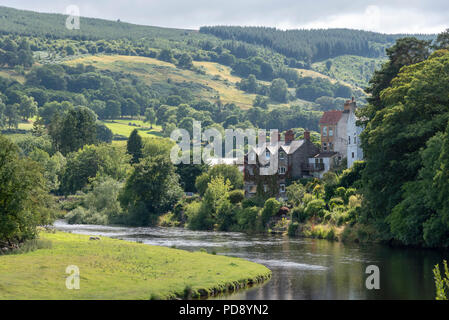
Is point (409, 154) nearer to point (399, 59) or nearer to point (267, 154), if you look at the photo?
point (399, 59)

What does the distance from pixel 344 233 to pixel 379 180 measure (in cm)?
1007

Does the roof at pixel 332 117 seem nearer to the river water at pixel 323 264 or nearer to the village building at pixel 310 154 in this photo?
the village building at pixel 310 154

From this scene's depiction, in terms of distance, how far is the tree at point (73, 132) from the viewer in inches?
7254

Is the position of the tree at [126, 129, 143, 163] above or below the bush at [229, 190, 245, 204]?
above

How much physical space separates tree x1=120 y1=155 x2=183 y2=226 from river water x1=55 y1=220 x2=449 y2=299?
32.8m

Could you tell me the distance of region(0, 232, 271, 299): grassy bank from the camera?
38.5 metres

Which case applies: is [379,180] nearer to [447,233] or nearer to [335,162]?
[447,233]

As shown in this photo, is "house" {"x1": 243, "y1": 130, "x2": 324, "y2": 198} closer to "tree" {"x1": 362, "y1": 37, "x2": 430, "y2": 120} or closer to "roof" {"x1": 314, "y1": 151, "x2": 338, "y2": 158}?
"roof" {"x1": 314, "y1": 151, "x2": 338, "y2": 158}

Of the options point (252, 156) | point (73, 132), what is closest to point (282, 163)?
point (252, 156)

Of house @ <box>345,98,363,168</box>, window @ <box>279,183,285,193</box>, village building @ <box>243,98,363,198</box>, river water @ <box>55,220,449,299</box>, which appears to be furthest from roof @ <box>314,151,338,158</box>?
river water @ <box>55,220,449,299</box>

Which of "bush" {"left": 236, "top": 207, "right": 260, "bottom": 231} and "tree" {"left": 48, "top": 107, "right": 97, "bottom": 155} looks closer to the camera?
"bush" {"left": 236, "top": 207, "right": 260, "bottom": 231}
